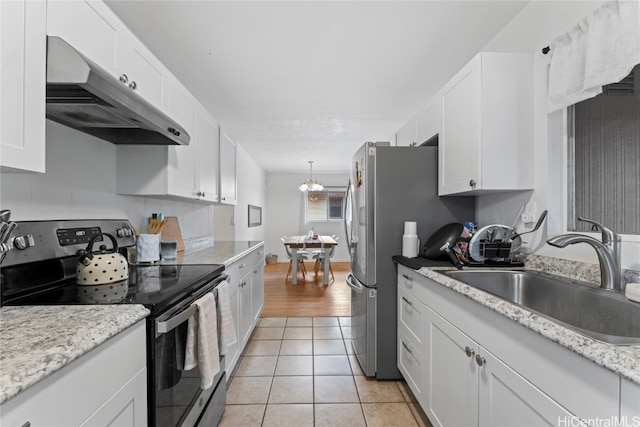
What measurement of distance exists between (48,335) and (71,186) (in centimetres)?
106

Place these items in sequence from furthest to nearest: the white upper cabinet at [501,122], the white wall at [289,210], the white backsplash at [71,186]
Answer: the white wall at [289,210] → the white upper cabinet at [501,122] → the white backsplash at [71,186]

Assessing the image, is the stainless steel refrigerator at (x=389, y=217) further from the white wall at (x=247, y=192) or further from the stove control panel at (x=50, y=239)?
the white wall at (x=247, y=192)

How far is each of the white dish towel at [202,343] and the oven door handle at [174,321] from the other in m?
0.05

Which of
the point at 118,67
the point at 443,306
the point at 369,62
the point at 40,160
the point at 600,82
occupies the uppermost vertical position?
the point at 369,62

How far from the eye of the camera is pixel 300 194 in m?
7.64

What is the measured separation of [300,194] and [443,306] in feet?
21.1

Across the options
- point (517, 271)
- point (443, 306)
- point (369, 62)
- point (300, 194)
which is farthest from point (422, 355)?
point (300, 194)

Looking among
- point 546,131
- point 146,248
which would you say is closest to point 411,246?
point 546,131

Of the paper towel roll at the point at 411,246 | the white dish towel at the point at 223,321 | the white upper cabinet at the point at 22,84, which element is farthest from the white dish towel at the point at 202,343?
the paper towel roll at the point at 411,246

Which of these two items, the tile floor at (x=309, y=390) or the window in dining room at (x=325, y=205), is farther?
the window in dining room at (x=325, y=205)

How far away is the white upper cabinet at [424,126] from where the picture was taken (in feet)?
6.95

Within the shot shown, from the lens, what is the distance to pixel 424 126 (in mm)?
2354

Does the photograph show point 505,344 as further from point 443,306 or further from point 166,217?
point 166,217

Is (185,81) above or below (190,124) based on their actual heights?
above
